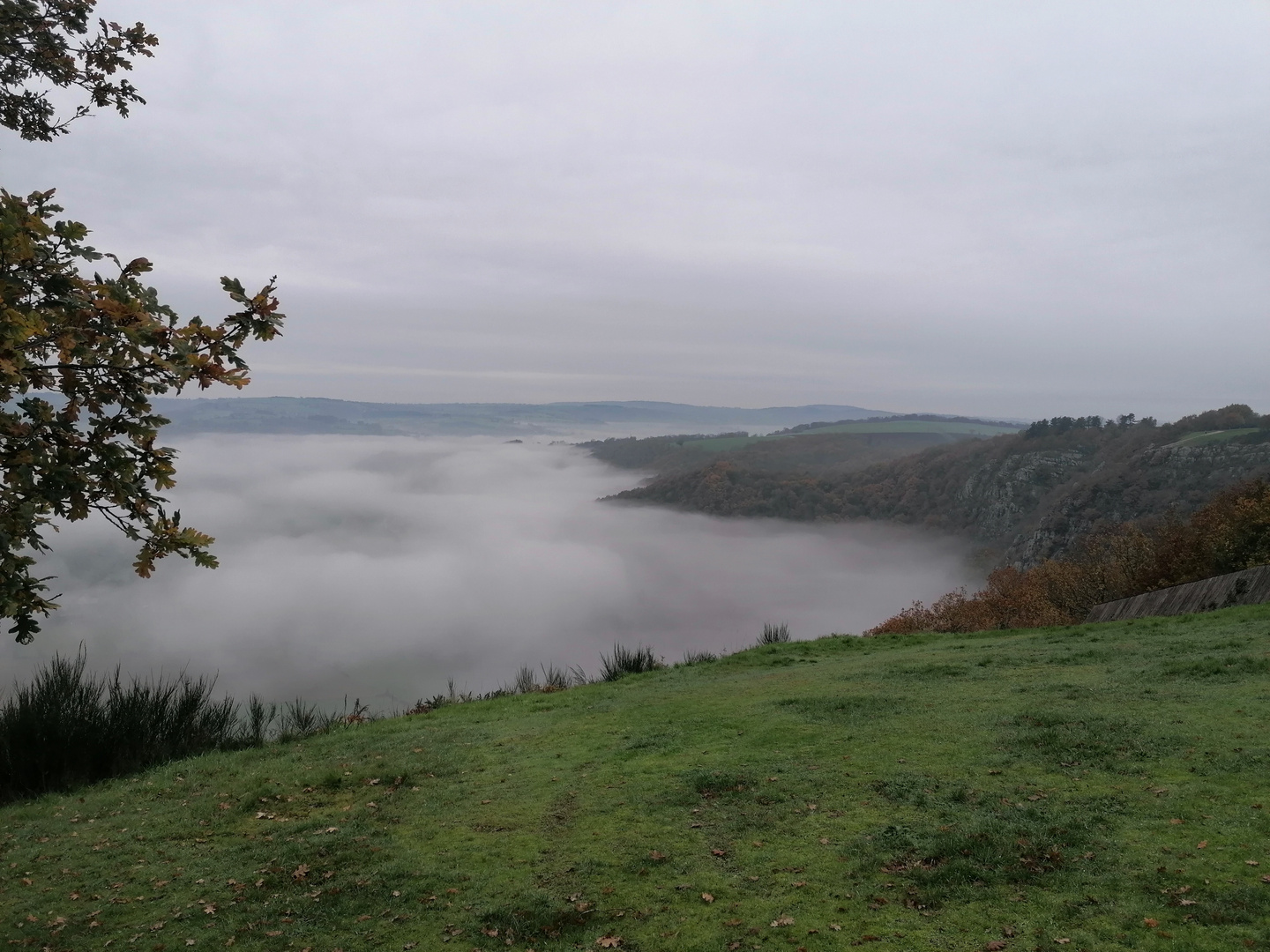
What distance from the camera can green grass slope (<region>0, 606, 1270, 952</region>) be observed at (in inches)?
186

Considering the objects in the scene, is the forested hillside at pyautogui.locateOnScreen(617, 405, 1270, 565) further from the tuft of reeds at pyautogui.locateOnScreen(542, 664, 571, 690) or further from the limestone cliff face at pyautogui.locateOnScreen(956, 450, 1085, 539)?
the tuft of reeds at pyautogui.locateOnScreen(542, 664, 571, 690)

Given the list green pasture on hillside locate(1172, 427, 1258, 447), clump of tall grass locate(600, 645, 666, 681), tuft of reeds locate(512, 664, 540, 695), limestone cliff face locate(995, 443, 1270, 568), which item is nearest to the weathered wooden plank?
clump of tall grass locate(600, 645, 666, 681)

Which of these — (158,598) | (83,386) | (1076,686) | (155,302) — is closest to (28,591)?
(83,386)

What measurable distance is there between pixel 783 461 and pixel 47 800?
17897 centimetres

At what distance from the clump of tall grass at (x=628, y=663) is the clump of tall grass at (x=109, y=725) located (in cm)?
566

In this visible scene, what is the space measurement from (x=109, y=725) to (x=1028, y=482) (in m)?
126

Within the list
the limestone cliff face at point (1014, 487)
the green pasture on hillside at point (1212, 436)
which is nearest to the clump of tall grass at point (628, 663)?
the green pasture on hillside at point (1212, 436)

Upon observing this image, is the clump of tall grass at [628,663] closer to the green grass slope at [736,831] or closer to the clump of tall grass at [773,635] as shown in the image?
the clump of tall grass at [773,635]

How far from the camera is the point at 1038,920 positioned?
173 inches

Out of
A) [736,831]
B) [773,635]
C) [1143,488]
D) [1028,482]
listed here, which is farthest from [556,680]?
[1028,482]

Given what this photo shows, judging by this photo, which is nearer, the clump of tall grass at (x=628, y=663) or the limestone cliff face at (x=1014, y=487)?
the clump of tall grass at (x=628, y=663)

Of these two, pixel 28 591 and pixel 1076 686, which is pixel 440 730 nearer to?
pixel 28 591

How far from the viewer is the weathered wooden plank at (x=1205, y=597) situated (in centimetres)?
1385

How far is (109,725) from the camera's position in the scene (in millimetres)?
11242
